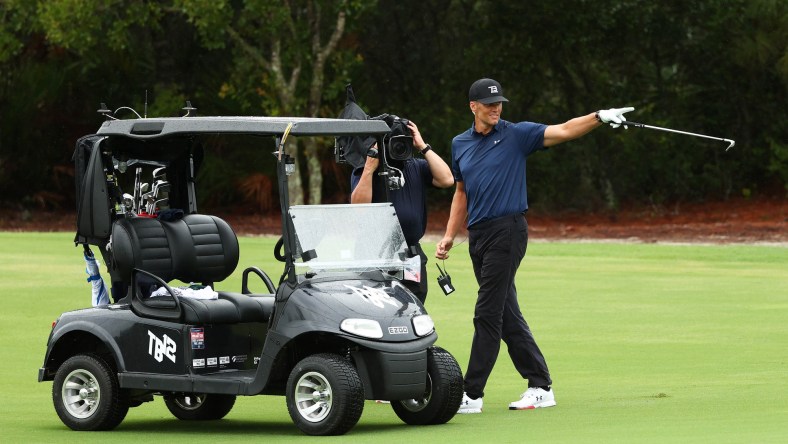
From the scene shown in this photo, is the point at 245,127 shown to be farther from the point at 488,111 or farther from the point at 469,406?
the point at 469,406

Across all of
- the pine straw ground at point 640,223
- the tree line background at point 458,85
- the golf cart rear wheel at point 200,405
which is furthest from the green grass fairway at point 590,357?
the tree line background at point 458,85

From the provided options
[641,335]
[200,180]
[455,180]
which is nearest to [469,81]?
[200,180]

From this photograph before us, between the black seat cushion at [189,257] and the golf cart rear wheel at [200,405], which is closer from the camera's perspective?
the black seat cushion at [189,257]

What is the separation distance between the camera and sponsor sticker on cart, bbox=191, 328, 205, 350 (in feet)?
30.2

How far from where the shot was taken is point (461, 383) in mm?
9133

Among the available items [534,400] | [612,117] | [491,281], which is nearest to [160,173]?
[491,281]

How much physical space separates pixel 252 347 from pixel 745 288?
11.4 m

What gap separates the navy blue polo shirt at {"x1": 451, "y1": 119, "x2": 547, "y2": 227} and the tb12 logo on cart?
201 cm

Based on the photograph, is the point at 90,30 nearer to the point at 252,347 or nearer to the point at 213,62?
the point at 213,62

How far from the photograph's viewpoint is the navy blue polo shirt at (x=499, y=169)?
9.92 metres

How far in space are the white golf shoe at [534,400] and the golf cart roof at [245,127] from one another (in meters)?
1.89

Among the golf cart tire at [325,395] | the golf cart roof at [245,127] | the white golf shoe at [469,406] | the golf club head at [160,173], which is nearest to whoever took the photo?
the golf cart tire at [325,395]

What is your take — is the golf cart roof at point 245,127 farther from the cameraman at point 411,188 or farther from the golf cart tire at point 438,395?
the golf cart tire at point 438,395

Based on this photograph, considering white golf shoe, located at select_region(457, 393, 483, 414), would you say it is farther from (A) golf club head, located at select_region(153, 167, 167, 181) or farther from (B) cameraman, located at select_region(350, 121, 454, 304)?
(A) golf club head, located at select_region(153, 167, 167, 181)
